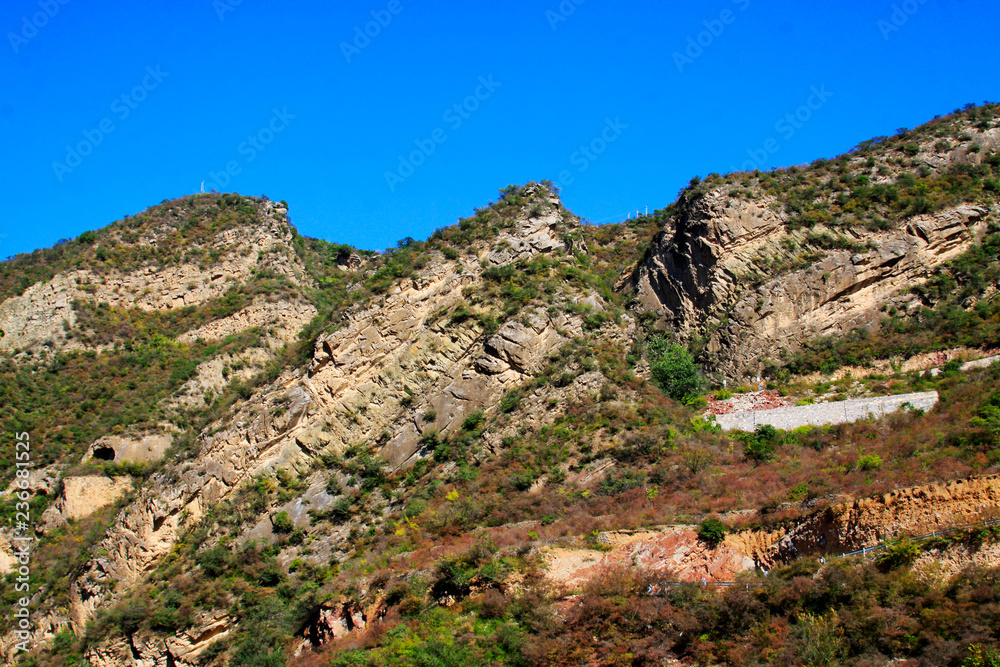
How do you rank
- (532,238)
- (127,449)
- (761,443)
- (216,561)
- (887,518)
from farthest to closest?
(532,238)
(127,449)
(216,561)
(761,443)
(887,518)

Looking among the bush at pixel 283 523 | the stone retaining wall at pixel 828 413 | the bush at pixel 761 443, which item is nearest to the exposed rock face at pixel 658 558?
the bush at pixel 761 443

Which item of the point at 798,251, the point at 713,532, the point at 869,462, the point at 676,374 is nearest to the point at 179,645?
the point at 713,532

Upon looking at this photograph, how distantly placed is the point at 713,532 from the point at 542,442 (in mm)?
9962

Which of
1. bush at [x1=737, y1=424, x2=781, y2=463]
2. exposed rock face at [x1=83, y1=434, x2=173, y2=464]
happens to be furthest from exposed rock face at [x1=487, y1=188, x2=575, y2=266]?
exposed rock face at [x1=83, y1=434, x2=173, y2=464]

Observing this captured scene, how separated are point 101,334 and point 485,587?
34.5m

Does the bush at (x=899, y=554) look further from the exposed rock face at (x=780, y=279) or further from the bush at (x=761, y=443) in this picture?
the exposed rock face at (x=780, y=279)

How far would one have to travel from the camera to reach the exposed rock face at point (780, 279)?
35250 mm

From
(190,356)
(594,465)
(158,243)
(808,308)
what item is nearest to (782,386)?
(808,308)

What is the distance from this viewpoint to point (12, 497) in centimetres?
3597

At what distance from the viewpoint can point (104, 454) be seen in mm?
37094

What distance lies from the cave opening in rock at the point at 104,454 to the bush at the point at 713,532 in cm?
→ 2892

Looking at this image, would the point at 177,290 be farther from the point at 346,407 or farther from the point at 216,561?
the point at 216,561

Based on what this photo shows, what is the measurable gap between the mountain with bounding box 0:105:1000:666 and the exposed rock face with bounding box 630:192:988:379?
0.46ft

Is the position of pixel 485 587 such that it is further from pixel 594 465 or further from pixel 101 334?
pixel 101 334
